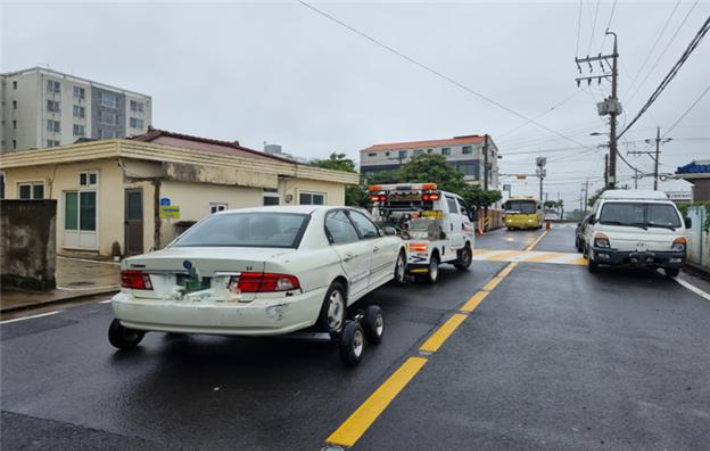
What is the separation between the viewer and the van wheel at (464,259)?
11344 millimetres

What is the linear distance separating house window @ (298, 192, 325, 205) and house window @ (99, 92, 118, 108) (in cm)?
6465

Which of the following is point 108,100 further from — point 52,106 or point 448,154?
point 448,154

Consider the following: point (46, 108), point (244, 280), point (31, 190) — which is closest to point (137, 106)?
point (46, 108)

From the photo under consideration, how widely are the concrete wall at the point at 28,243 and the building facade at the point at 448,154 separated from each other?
214 feet

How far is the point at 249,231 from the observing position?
4992 millimetres

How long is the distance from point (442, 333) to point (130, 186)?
11.2m

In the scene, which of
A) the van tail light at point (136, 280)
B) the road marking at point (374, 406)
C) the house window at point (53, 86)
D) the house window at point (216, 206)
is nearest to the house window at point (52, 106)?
the house window at point (53, 86)

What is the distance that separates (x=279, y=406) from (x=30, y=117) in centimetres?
7555

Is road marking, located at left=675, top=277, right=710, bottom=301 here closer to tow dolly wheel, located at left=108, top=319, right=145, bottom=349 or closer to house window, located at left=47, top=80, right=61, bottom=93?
tow dolly wheel, located at left=108, top=319, right=145, bottom=349

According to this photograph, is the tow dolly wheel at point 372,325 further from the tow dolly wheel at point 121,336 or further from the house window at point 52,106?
the house window at point 52,106

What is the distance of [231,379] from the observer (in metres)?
4.13

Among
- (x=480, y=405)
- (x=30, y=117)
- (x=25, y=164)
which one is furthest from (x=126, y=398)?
(x=30, y=117)

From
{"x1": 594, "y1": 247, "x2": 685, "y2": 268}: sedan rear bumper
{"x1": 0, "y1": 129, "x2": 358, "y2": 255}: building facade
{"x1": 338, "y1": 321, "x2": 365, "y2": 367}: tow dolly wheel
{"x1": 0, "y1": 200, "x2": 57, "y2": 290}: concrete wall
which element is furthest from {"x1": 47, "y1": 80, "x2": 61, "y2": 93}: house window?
{"x1": 338, "y1": 321, "x2": 365, "y2": 367}: tow dolly wheel

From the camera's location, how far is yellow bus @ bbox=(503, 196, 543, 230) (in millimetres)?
35906
